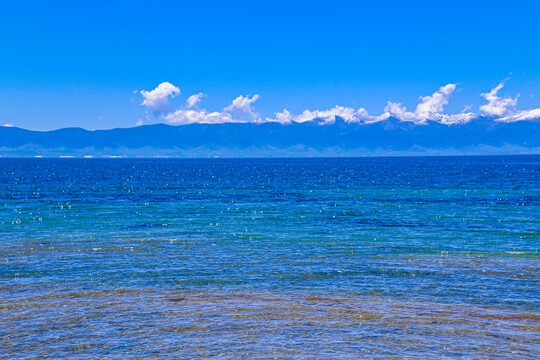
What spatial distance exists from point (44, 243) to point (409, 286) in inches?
922

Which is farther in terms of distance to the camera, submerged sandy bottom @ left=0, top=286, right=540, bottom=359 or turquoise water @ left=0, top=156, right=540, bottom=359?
turquoise water @ left=0, top=156, right=540, bottom=359

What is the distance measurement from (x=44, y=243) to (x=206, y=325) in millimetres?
20542

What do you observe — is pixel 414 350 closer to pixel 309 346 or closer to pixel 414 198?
pixel 309 346

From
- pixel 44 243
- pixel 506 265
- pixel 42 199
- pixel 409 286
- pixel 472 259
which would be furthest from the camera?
pixel 42 199

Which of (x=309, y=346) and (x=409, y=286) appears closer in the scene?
(x=309, y=346)

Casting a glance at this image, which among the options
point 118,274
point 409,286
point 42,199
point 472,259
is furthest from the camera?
point 42,199

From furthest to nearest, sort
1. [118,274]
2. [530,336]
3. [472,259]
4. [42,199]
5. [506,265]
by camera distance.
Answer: [42,199] < [472,259] < [506,265] < [118,274] < [530,336]

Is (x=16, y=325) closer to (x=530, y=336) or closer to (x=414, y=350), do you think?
(x=414, y=350)

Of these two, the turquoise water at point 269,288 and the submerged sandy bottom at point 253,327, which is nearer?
the submerged sandy bottom at point 253,327

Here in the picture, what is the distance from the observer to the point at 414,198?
6944 centimetres

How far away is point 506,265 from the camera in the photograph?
26.3 metres

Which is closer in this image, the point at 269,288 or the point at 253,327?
the point at 253,327

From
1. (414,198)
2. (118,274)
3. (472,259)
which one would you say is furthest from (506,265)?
(414,198)

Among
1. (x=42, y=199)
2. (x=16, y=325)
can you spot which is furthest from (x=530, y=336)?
(x=42, y=199)
